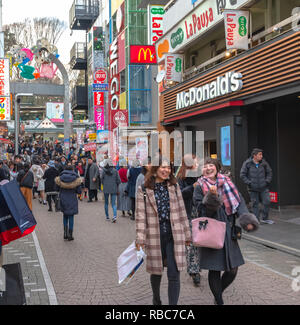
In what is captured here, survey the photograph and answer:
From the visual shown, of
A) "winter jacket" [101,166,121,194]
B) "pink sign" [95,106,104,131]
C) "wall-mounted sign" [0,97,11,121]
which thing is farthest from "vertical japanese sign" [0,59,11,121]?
"winter jacket" [101,166,121,194]

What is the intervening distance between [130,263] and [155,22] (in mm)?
19590

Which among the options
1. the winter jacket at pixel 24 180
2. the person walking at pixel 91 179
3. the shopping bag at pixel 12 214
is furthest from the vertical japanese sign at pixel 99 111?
the shopping bag at pixel 12 214

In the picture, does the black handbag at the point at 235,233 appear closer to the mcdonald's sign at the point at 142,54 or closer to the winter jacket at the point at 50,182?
the winter jacket at the point at 50,182

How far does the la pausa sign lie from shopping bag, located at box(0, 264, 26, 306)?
1049cm

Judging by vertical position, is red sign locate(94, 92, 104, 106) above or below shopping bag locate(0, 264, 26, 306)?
above

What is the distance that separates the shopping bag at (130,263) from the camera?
4750mm

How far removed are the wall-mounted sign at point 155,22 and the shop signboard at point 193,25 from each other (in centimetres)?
150

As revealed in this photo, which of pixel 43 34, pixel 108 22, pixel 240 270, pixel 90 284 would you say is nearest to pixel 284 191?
pixel 240 270

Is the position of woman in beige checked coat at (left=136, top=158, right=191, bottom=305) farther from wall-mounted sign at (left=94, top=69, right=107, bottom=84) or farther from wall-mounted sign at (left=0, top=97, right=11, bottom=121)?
wall-mounted sign at (left=94, top=69, right=107, bottom=84)

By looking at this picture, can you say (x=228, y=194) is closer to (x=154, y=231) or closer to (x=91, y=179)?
(x=154, y=231)

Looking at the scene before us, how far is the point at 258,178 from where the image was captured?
10992mm

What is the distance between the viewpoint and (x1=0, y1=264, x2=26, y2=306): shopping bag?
12.6ft
